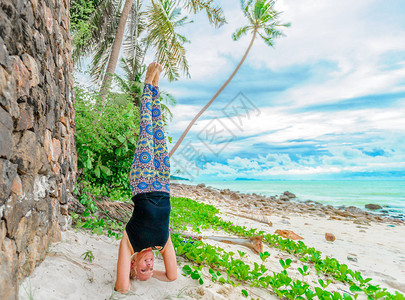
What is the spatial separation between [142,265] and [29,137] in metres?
1.59

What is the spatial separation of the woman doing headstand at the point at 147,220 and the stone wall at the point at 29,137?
0.82 metres

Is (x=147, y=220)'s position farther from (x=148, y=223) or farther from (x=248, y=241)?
(x=248, y=241)

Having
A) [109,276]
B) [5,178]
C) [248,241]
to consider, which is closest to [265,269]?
[248,241]

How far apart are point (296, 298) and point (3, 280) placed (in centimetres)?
254

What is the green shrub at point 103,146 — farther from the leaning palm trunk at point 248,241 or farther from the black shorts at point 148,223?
the black shorts at point 148,223

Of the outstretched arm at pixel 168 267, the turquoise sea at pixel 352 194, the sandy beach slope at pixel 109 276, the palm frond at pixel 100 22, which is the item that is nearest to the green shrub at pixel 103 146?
the sandy beach slope at pixel 109 276

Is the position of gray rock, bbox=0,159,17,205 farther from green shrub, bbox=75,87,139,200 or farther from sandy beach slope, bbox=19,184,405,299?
green shrub, bbox=75,87,139,200

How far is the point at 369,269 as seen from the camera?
4.21 metres

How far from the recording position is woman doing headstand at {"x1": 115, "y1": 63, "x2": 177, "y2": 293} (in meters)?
2.54

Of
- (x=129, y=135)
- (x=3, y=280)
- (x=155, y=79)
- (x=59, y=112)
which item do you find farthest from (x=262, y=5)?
(x=3, y=280)

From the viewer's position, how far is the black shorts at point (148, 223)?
2559 millimetres

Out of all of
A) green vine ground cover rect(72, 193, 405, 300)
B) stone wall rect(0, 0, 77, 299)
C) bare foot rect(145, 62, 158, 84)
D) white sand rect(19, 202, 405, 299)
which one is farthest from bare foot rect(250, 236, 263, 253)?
bare foot rect(145, 62, 158, 84)

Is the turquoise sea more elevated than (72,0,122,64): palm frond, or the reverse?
(72,0,122,64): palm frond

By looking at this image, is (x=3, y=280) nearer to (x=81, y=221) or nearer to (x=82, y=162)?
(x=81, y=221)
